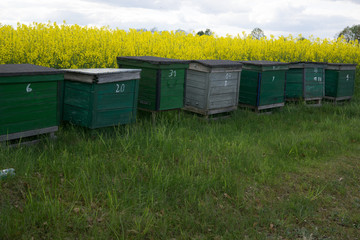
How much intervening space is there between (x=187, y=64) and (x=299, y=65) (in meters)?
4.28

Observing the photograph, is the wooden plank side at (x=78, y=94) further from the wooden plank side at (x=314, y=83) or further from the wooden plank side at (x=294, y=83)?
the wooden plank side at (x=314, y=83)

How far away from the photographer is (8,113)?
5.59 meters

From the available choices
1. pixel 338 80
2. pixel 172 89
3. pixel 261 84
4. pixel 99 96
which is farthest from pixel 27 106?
pixel 338 80

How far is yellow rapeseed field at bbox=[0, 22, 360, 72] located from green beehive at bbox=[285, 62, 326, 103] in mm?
2776

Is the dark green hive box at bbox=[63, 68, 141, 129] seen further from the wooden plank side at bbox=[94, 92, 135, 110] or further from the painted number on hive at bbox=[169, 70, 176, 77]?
the painted number on hive at bbox=[169, 70, 176, 77]

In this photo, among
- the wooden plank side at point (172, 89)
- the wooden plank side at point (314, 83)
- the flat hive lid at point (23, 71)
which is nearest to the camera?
the flat hive lid at point (23, 71)

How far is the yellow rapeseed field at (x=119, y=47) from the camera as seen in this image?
29.3 ft

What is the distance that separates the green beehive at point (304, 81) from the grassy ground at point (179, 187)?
13.3 feet

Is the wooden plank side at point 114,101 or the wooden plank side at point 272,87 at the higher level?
the wooden plank side at point 272,87

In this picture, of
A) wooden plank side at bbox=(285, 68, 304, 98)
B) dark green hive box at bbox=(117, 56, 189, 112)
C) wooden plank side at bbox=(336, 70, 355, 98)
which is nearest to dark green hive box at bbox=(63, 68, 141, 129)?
dark green hive box at bbox=(117, 56, 189, 112)

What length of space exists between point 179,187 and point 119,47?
6.29 metres

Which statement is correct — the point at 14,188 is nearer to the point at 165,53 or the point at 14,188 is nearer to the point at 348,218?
the point at 348,218

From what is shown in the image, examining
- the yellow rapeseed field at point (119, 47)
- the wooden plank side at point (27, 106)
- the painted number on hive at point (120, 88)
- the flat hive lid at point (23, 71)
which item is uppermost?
the yellow rapeseed field at point (119, 47)

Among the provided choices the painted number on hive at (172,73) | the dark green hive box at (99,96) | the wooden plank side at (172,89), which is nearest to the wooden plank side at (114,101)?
the dark green hive box at (99,96)
